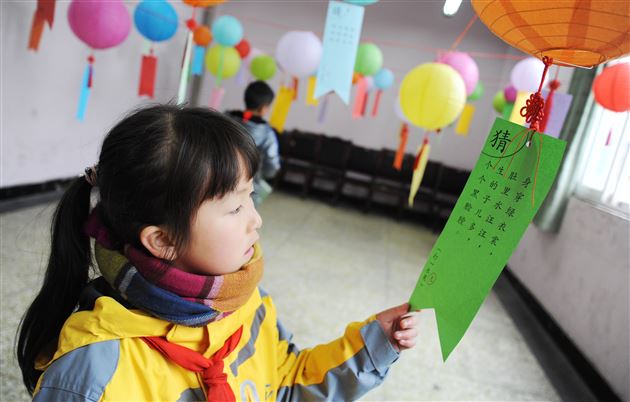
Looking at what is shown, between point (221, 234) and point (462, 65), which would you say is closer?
point (221, 234)

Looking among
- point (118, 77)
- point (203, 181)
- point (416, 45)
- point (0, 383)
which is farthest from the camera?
point (416, 45)

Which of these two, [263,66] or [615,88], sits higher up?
[615,88]

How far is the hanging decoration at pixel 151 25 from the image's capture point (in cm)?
279

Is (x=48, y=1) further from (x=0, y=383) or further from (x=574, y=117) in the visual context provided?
(x=574, y=117)

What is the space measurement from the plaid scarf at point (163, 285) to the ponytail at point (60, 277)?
51 millimetres

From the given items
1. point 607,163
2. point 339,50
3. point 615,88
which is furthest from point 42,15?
point 607,163

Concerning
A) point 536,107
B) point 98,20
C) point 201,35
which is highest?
point 201,35

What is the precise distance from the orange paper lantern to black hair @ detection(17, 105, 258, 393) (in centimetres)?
40

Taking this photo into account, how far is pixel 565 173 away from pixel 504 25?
278cm

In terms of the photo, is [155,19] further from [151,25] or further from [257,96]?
[257,96]

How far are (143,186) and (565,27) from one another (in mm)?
578

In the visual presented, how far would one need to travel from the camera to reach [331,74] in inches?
62.7

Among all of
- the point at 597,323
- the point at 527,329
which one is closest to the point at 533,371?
the point at 597,323

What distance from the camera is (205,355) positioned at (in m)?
0.72
